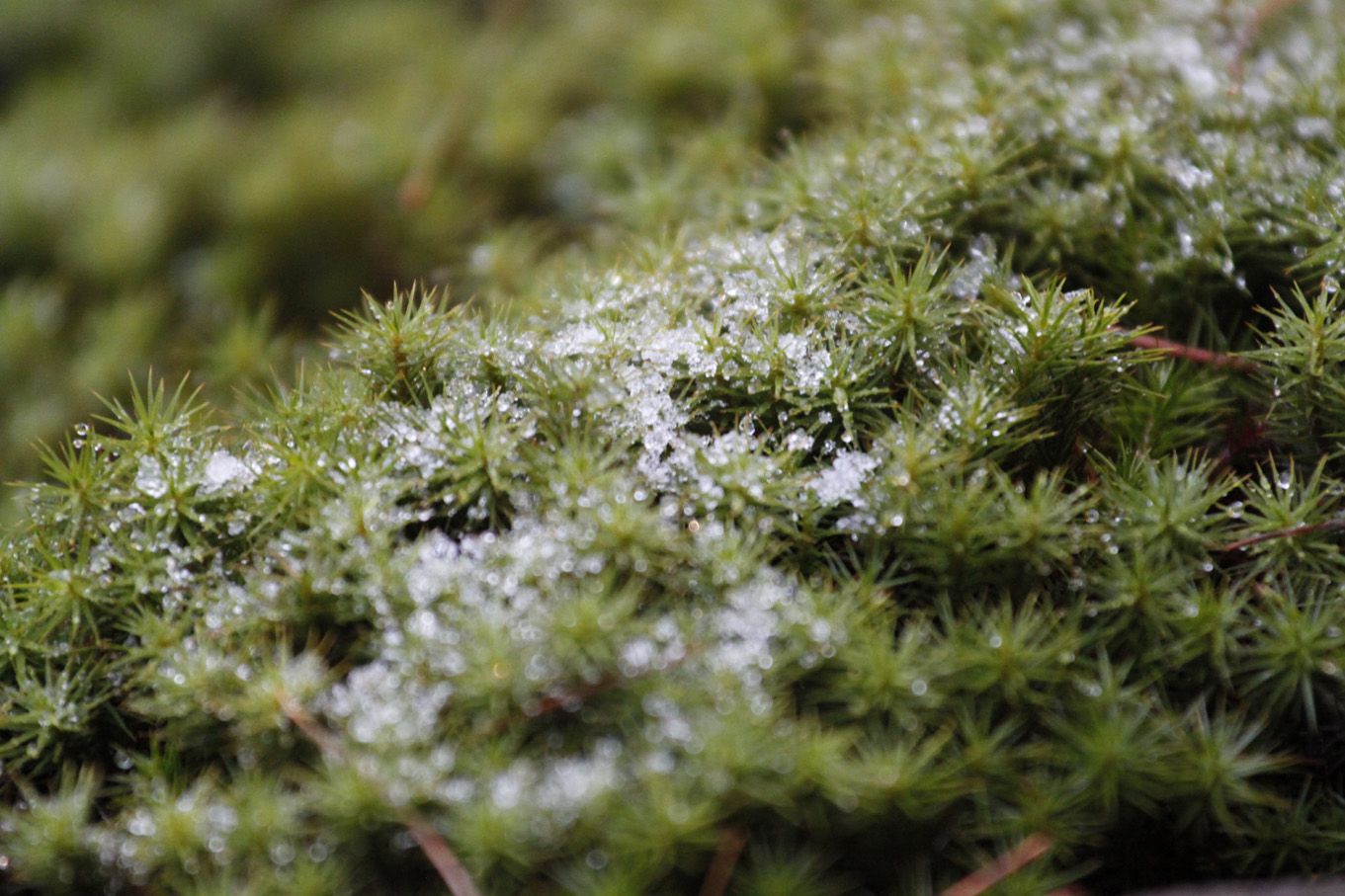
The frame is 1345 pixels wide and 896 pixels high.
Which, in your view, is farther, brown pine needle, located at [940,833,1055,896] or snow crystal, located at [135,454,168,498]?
snow crystal, located at [135,454,168,498]

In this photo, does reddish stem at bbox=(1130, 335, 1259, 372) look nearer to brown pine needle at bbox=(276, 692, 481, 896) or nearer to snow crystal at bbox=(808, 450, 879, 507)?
snow crystal at bbox=(808, 450, 879, 507)

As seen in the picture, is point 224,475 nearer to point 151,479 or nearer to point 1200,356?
point 151,479

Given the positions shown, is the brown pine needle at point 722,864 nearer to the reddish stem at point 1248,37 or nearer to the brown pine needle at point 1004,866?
the brown pine needle at point 1004,866

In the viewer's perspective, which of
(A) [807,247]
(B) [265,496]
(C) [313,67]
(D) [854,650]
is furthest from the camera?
(C) [313,67]

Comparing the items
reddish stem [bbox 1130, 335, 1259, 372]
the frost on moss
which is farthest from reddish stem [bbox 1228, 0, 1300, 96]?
reddish stem [bbox 1130, 335, 1259, 372]

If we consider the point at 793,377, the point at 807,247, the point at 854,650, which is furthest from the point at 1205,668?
the point at 807,247

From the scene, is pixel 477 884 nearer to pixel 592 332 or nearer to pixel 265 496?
pixel 265 496
